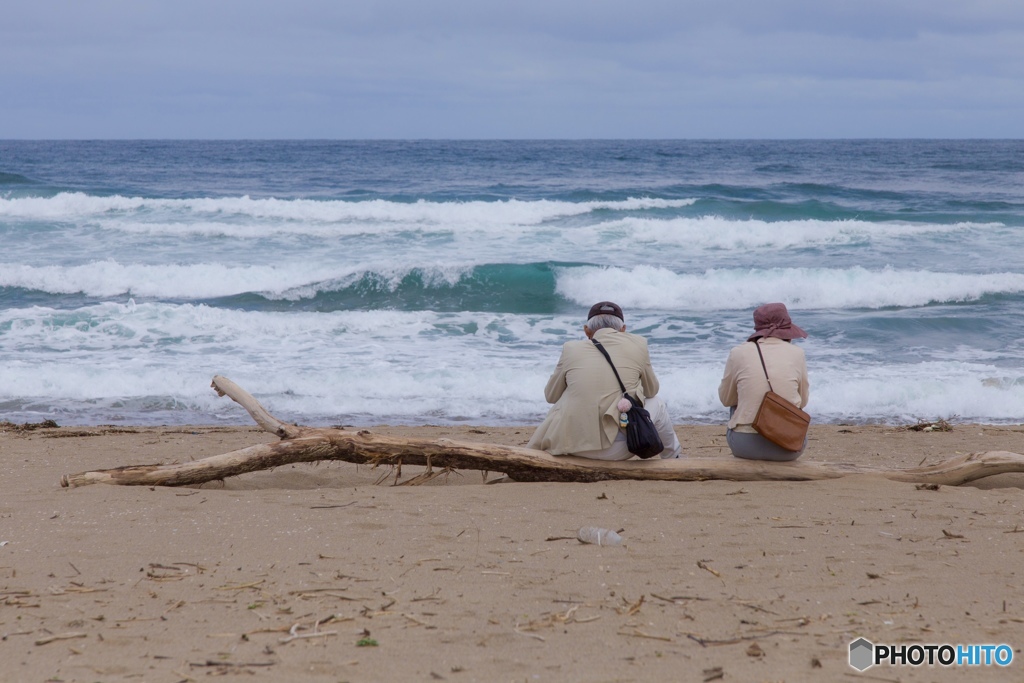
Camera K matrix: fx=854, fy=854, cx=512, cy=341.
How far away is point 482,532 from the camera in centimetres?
411

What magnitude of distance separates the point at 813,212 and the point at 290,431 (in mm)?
21305

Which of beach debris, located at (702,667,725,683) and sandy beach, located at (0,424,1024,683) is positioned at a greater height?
beach debris, located at (702,667,725,683)

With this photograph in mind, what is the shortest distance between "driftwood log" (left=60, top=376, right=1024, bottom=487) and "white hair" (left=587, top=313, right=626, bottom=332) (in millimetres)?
804

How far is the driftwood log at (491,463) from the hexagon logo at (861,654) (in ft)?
7.57

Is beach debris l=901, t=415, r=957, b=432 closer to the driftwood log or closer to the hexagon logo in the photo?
the driftwood log

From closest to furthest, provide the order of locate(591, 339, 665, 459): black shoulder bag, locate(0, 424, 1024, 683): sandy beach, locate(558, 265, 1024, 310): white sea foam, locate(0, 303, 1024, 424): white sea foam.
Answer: locate(0, 424, 1024, 683): sandy beach < locate(591, 339, 665, 459): black shoulder bag < locate(0, 303, 1024, 424): white sea foam < locate(558, 265, 1024, 310): white sea foam

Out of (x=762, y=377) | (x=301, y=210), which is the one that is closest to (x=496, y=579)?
(x=762, y=377)

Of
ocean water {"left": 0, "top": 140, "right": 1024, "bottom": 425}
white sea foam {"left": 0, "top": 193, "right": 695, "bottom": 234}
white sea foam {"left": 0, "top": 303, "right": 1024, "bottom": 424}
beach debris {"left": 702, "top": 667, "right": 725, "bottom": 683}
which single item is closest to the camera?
beach debris {"left": 702, "top": 667, "right": 725, "bottom": 683}

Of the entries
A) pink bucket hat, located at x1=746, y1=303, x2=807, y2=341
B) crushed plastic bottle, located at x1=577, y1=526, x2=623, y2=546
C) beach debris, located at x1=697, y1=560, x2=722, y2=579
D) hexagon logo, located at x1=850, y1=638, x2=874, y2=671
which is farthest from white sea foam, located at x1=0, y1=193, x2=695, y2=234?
hexagon logo, located at x1=850, y1=638, x2=874, y2=671

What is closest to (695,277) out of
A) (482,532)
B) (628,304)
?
(628,304)

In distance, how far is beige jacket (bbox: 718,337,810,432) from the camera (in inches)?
197

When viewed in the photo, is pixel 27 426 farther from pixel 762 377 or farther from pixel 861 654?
pixel 861 654

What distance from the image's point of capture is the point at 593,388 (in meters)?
4.98

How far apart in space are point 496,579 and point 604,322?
6.86ft
